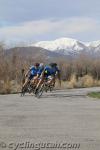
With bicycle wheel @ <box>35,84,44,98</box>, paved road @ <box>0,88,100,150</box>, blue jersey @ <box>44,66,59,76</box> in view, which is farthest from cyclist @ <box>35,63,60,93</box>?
paved road @ <box>0,88,100,150</box>

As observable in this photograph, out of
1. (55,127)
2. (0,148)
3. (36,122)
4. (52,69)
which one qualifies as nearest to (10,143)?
(0,148)

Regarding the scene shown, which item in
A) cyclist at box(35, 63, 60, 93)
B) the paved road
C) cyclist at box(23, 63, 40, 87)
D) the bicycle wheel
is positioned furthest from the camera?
cyclist at box(23, 63, 40, 87)

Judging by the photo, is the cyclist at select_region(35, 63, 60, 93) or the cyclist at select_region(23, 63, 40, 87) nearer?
the cyclist at select_region(35, 63, 60, 93)

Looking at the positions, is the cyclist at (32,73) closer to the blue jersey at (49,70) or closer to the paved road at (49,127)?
the blue jersey at (49,70)

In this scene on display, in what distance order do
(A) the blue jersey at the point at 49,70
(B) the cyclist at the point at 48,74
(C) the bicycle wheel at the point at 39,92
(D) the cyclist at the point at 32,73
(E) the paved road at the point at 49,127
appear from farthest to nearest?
(D) the cyclist at the point at 32,73
(A) the blue jersey at the point at 49,70
(B) the cyclist at the point at 48,74
(C) the bicycle wheel at the point at 39,92
(E) the paved road at the point at 49,127

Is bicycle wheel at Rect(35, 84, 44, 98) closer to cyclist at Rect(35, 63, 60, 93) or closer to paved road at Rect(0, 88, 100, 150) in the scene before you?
cyclist at Rect(35, 63, 60, 93)

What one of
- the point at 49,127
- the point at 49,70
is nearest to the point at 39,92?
the point at 49,70

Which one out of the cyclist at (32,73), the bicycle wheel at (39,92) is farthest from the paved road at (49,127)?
the cyclist at (32,73)

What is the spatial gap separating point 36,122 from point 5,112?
318cm

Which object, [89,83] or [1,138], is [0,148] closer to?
[1,138]

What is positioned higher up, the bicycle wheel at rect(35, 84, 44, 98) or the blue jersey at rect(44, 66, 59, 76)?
the blue jersey at rect(44, 66, 59, 76)

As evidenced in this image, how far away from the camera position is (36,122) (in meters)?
14.3

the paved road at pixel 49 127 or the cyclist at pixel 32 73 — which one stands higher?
the cyclist at pixel 32 73

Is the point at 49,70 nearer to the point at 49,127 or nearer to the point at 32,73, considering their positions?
the point at 32,73
